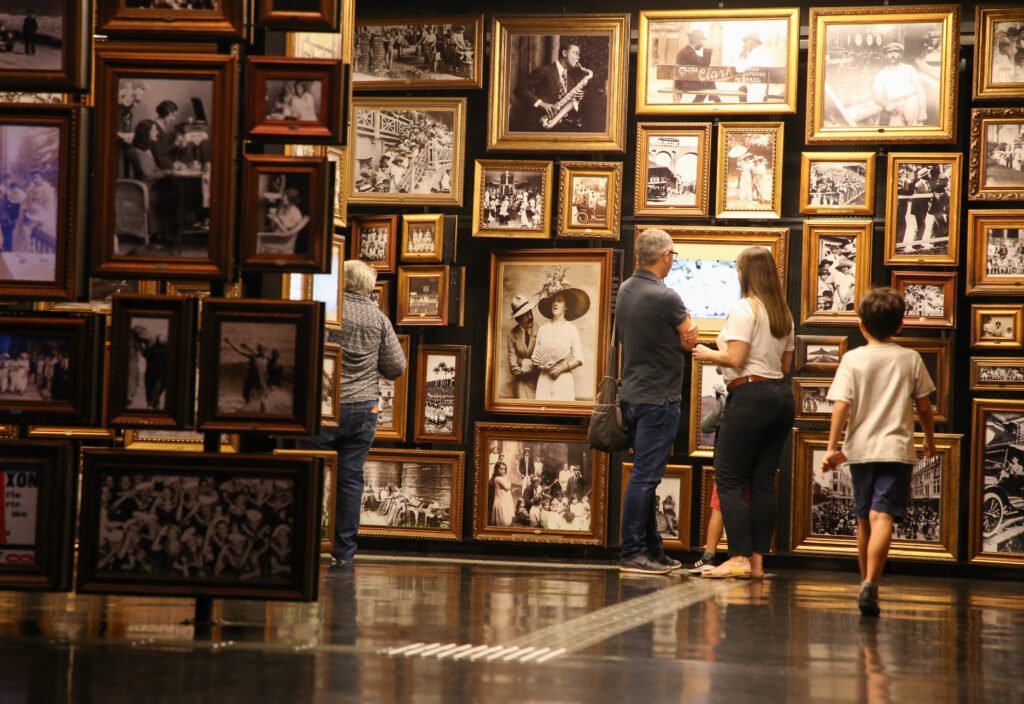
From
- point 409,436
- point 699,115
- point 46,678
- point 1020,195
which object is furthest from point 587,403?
point 46,678

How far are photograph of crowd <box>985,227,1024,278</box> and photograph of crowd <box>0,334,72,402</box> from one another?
558 cm

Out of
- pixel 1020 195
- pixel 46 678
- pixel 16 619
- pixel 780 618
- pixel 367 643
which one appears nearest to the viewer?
pixel 46 678

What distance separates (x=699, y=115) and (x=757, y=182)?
545 mm

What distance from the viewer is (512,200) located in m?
8.83

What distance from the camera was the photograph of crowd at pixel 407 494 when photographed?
8.86 metres

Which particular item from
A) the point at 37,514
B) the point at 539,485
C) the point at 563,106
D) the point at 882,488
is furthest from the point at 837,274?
the point at 37,514

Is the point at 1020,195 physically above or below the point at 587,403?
above

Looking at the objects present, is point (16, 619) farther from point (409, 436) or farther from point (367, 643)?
point (409, 436)

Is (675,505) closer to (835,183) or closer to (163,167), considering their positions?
(835,183)

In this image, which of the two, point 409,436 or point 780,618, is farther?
point 409,436

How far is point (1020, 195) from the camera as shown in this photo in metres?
8.27

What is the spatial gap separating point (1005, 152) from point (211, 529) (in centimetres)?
561

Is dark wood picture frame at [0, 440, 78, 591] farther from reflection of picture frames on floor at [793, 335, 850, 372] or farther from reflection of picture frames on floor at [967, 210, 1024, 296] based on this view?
reflection of picture frames on floor at [967, 210, 1024, 296]

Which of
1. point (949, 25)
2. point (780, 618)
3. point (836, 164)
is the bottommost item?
point (780, 618)
